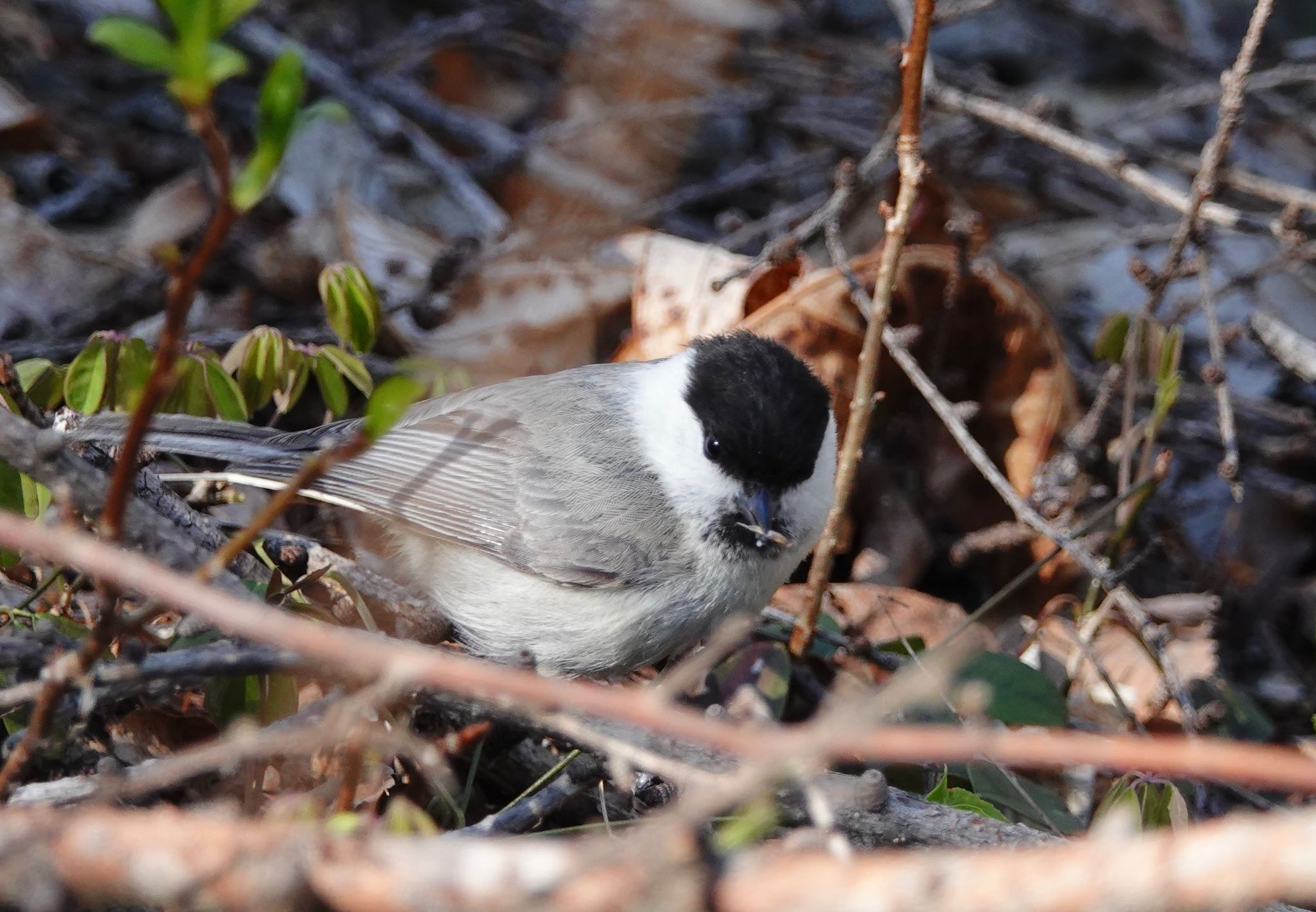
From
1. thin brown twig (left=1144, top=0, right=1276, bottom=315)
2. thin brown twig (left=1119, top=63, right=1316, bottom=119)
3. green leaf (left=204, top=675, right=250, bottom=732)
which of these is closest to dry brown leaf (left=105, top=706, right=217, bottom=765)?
green leaf (left=204, top=675, right=250, bottom=732)

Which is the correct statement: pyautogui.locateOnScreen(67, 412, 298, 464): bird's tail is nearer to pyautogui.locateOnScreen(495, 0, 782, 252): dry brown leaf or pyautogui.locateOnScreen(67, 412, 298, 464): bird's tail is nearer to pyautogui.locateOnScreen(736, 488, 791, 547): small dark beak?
pyautogui.locateOnScreen(736, 488, 791, 547): small dark beak

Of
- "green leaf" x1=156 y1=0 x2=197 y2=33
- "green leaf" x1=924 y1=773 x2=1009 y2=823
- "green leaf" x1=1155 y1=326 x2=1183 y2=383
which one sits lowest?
"green leaf" x1=924 y1=773 x2=1009 y2=823

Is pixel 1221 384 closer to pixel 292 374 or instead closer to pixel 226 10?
pixel 292 374

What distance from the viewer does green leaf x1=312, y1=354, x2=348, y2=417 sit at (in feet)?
8.82

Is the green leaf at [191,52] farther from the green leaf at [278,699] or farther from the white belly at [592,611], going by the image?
the white belly at [592,611]

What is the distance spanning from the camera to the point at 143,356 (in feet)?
7.74

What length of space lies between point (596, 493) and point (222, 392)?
83 centimetres

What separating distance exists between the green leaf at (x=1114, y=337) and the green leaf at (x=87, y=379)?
2282mm

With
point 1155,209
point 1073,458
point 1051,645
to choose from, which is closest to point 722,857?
point 1051,645

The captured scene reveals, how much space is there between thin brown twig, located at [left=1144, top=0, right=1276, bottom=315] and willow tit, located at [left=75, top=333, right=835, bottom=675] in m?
0.98

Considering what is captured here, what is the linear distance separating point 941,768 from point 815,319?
4.23 feet

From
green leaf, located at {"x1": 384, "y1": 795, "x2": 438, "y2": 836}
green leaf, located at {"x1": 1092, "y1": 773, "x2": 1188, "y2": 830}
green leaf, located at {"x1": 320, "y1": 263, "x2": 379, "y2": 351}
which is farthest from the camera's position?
green leaf, located at {"x1": 320, "y1": 263, "x2": 379, "y2": 351}

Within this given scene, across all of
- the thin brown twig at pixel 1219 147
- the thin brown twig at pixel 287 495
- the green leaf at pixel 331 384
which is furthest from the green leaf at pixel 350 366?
the thin brown twig at pixel 1219 147

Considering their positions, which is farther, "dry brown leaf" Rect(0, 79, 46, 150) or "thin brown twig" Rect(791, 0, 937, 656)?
"dry brown leaf" Rect(0, 79, 46, 150)
